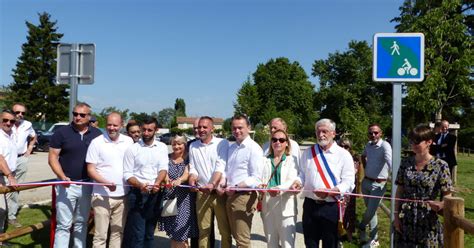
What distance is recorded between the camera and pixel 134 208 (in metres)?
5.31

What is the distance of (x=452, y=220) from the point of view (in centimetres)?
368

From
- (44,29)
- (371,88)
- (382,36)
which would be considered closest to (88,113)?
(382,36)

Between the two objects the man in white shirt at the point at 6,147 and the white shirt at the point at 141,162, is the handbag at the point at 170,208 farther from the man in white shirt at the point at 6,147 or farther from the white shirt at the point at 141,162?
the man in white shirt at the point at 6,147

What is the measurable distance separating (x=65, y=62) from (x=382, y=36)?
16.8ft

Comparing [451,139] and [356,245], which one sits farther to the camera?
[451,139]

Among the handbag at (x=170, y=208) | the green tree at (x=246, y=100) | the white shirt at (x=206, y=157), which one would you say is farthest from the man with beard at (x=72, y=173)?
the green tree at (x=246, y=100)

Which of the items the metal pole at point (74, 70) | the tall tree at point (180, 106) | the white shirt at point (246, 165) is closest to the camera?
the white shirt at point (246, 165)

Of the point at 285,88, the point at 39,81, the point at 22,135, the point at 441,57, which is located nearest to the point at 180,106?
the point at 285,88

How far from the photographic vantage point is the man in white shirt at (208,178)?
17.0ft

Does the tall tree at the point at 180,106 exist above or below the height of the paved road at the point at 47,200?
above

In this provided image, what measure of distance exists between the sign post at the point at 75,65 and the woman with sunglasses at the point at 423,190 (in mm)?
5172

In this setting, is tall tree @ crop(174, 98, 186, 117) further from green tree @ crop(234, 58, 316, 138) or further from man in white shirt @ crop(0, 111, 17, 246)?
man in white shirt @ crop(0, 111, 17, 246)

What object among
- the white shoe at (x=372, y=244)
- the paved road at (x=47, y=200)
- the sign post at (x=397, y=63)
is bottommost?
the paved road at (x=47, y=200)

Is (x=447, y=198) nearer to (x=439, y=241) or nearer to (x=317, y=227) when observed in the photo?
(x=439, y=241)
